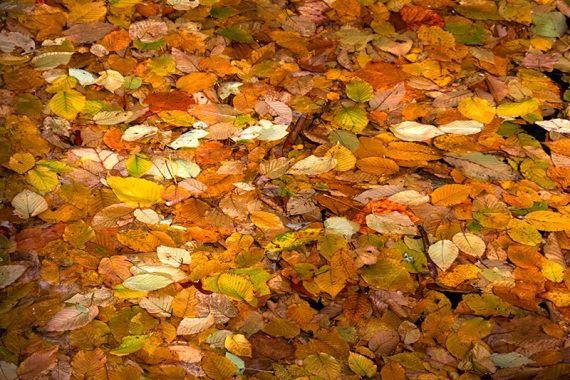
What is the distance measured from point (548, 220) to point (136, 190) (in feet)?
4.02

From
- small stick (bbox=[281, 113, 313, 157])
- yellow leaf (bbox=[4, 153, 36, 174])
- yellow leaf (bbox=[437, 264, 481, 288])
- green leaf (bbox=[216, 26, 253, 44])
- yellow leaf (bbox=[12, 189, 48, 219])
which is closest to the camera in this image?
yellow leaf (bbox=[437, 264, 481, 288])

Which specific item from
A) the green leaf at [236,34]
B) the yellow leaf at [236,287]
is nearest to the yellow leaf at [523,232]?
the yellow leaf at [236,287]

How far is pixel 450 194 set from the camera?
210 cm

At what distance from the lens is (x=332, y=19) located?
2.83 meters

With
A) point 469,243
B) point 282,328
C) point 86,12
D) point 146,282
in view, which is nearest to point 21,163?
point 146,282

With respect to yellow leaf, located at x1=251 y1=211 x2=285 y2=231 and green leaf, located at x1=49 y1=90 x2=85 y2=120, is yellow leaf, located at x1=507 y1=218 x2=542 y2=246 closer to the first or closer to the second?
yellow leaf, located at x1=251 y1=211 x2=285 y2=231

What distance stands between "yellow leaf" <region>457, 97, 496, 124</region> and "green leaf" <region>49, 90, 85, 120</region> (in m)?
1.31

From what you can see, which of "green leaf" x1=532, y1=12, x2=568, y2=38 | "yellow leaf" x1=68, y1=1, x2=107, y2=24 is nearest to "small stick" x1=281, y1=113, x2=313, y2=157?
"yellow leaf" x1=68, y1=1, x2=107, y2=24

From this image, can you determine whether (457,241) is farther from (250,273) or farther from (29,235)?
(29,235)

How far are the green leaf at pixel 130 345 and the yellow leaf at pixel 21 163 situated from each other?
0.71 meters

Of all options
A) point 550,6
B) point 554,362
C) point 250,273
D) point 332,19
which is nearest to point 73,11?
point 332,19

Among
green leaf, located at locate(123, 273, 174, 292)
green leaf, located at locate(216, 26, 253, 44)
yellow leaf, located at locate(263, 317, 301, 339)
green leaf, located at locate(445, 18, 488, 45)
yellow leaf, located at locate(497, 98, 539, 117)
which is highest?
green leaf, located at locate(445, 18, 488, 45)

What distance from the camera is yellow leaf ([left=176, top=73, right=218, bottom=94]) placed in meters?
2.46

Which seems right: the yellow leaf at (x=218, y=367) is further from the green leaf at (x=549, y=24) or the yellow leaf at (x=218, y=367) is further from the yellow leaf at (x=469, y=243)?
the green leaf at (x=549, y=24)
